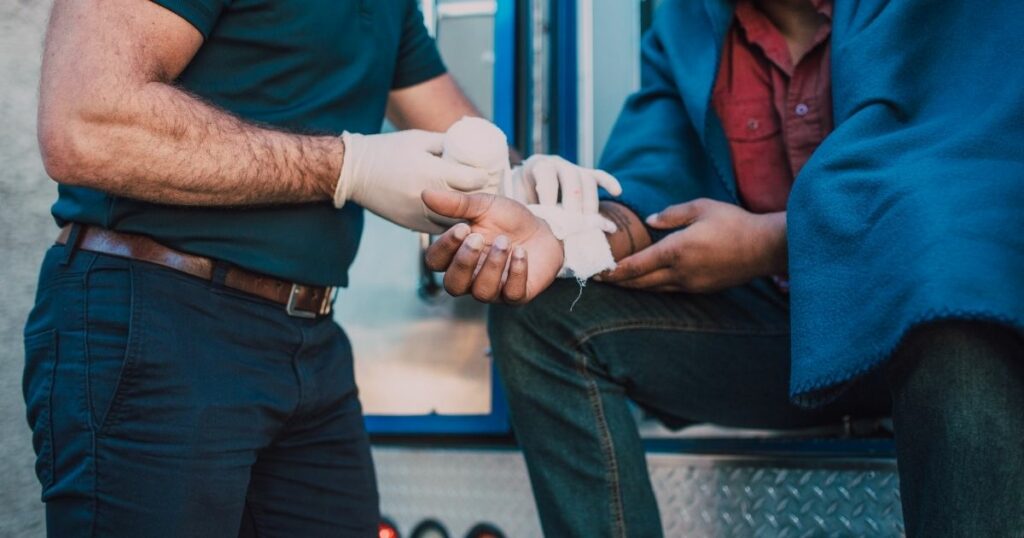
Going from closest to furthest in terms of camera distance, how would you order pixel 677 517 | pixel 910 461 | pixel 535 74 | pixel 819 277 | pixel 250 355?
pixel 910 461 → pixel 819 277 → pixel 250 355 → pixel 677 517 → pixel 535 74

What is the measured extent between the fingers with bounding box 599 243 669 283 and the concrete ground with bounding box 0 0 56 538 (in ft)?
3.53

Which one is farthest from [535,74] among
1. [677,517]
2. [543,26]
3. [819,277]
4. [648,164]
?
[819,277]

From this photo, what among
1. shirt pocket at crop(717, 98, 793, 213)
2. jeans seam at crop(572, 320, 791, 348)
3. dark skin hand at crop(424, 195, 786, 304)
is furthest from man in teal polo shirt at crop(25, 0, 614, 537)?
shirt pocket at crop(717, 98, 793, 213)

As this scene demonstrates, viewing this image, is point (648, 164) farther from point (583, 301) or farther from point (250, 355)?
point (250, 355)

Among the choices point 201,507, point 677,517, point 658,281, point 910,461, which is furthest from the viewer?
point 677,517

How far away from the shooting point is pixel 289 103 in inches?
59.4

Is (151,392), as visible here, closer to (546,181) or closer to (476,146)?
(476,146)

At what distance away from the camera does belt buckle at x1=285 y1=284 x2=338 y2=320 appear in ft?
4.86

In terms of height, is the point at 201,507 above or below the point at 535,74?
below

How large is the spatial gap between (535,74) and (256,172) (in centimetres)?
119

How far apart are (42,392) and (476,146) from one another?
2.36ft

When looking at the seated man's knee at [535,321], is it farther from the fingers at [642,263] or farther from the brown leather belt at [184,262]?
the brown leather belt at [184,262]

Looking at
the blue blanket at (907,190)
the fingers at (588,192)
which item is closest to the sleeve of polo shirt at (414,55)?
the fingers at (588,192)

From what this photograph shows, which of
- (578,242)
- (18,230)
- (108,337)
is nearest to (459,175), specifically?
(578,242)
